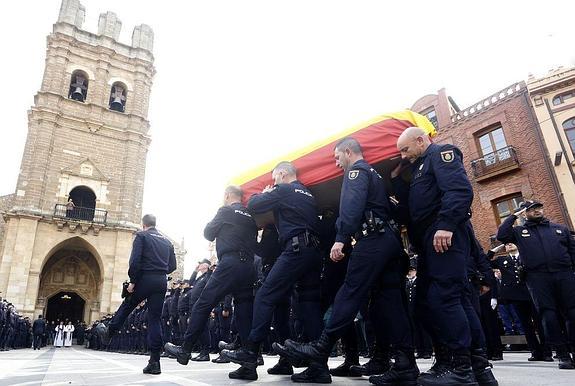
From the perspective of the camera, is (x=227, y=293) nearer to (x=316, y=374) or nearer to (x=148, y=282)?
(x=148, y=282)

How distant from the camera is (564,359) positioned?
4082mm

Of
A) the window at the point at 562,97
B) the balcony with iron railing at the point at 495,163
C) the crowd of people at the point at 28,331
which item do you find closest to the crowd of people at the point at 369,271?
the balcony with iron railing at the point at 495,163

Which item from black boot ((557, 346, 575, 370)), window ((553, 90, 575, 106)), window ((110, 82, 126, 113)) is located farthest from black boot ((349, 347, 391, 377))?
window ((110, 82, 126, 113))

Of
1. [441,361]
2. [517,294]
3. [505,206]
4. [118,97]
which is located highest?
[118,97]

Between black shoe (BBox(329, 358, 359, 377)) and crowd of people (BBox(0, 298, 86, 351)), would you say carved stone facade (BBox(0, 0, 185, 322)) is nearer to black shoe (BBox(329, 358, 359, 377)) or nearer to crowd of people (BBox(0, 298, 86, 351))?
crowd of people (BBox(0, 298, 86, 351))

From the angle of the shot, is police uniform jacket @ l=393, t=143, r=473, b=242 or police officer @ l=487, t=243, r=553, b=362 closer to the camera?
police uniform jacket @ l=393, t=143, r=473, b=242

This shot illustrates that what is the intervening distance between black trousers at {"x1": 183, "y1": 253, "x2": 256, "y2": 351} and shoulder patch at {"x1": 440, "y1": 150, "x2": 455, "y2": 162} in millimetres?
2283

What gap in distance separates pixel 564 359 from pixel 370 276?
280 centimetres

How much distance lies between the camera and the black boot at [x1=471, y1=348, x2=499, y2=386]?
111 inches

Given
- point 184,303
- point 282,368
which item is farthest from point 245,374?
point 184,303

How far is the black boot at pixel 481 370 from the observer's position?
282 cm

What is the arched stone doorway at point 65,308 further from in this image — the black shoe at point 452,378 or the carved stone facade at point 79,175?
the black shoe at point 452,378

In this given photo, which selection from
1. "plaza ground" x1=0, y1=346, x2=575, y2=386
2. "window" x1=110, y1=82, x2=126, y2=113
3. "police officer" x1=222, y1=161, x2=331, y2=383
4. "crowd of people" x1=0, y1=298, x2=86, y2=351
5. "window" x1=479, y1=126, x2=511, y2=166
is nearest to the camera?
"plaza ground" x1=0, y1=346, x2=575, y2=386

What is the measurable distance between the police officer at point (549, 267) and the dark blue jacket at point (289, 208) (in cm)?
270
